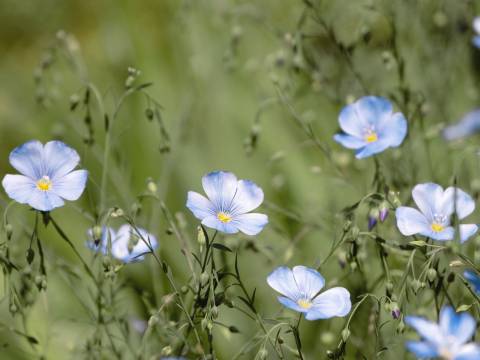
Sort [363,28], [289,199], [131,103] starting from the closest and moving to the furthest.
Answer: [363,28]
[289,199]
[131,103]

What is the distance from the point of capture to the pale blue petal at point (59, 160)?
3.58 ft

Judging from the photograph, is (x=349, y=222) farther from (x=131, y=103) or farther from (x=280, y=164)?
(x=131, y=103)

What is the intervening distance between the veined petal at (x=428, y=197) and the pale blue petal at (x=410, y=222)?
0.12 feet

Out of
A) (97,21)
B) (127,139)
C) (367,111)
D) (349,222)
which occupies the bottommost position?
(349,222)

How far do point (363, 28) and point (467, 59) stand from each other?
736 millimetres

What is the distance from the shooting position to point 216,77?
200cm

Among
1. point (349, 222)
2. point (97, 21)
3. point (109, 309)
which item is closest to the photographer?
point (349, 222)

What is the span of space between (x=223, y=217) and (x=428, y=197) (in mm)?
305

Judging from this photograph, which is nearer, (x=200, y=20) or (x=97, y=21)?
(x=200, y=20)

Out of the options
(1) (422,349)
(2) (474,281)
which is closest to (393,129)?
(2) (474,281)

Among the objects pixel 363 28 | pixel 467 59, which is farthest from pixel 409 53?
pixel 363 28

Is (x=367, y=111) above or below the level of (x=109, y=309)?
above

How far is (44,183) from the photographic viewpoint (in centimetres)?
108

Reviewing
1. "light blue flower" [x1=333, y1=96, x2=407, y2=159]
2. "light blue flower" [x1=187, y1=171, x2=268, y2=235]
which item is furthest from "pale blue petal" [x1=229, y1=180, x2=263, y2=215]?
"light blue flower" [x1=333, y1=96, x2=407, y2=159]
